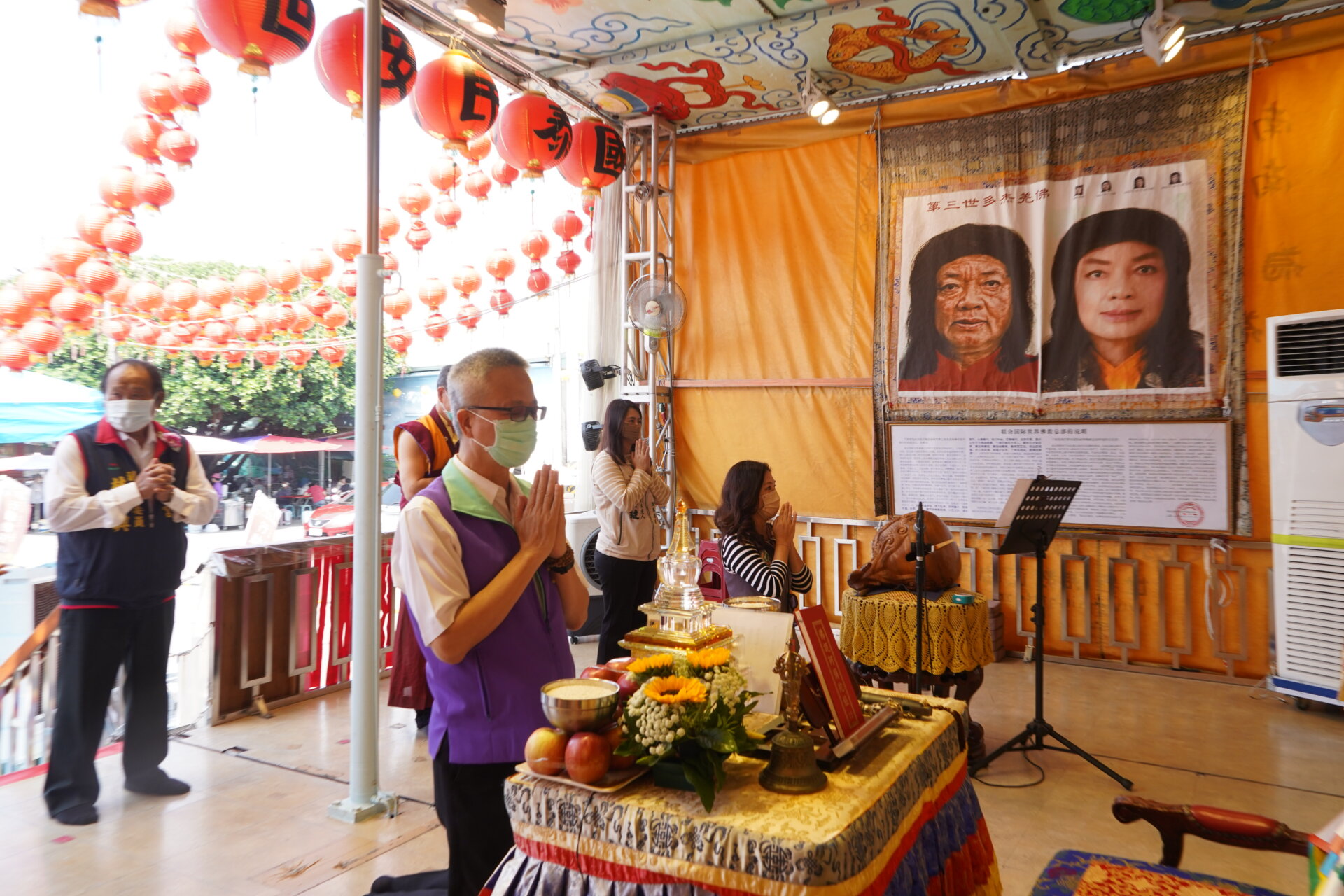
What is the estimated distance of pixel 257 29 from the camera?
3.27m

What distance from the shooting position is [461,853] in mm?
1879

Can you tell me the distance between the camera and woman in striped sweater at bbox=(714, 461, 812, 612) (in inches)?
135

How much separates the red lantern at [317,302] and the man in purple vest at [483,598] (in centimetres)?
708

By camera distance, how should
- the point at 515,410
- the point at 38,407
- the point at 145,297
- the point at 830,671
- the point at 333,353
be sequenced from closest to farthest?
the point at 830,671 → the point at 515,410 → the point at 145,297 → the point at 38,407 → the point at 333,353

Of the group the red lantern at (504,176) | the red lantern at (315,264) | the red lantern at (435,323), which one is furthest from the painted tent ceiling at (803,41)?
the red lantern at (435,323)

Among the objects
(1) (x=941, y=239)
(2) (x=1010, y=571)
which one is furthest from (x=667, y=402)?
(2) (x=1010, y=571)

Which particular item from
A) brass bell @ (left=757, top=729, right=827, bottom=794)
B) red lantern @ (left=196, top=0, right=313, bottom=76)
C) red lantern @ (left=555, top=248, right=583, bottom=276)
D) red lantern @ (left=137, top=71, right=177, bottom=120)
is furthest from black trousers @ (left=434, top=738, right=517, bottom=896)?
red lantern @ (left=555, top=248, right=583, bottom=276)

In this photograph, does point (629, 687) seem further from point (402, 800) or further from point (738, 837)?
point (402, 800)

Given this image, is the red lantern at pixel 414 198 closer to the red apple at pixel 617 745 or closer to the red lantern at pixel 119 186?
the red lantern at pixel 119 186

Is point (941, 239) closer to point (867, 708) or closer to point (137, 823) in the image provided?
point (867, 708)

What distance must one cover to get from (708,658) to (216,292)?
7.65 metres

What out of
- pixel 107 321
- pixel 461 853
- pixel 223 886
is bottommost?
pixel 223 886

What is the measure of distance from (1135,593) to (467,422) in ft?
16.8

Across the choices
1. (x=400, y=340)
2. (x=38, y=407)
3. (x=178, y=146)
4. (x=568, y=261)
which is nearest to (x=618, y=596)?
(x=568, y=261)
